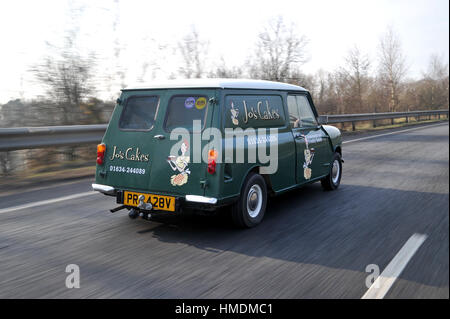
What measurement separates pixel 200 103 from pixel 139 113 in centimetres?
85

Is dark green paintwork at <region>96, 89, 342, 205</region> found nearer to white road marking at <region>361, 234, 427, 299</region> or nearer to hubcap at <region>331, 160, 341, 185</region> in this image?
white road marking at <region>361, 234, 427, 299</region>

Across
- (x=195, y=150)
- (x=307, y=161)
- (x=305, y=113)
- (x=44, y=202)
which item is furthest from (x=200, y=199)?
(x=44, y=202)

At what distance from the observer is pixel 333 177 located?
7531 mm

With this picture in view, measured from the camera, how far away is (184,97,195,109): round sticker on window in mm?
4902

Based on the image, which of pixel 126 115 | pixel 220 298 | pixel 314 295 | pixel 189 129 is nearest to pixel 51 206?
pixel 126 115

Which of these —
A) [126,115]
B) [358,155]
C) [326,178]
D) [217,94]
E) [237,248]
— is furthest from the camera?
[358,155]

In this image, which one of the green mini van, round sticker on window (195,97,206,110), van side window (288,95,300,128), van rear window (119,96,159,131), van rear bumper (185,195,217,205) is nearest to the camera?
van rear bumper (185,195,217,205)

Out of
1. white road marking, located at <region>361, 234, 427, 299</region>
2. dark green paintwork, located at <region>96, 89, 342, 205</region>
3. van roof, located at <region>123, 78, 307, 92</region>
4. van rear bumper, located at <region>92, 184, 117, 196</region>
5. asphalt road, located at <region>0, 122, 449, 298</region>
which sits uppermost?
van roof, located at <region>123, 78, 307, 92</region>

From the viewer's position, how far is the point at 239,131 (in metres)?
5.04

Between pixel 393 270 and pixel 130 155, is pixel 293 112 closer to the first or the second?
→ pixel 130 155

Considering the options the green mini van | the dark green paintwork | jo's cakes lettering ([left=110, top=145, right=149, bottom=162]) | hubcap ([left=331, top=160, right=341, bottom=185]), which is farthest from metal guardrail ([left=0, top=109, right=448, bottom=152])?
jo's cakes lettering ([left=110, top=145, right=149, bottom=162])

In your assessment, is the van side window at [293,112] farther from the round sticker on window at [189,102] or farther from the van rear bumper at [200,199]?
the van rear bumper at [200,199]

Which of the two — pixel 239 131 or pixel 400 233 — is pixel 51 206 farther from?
pixel 400 233

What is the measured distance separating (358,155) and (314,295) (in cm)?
950
